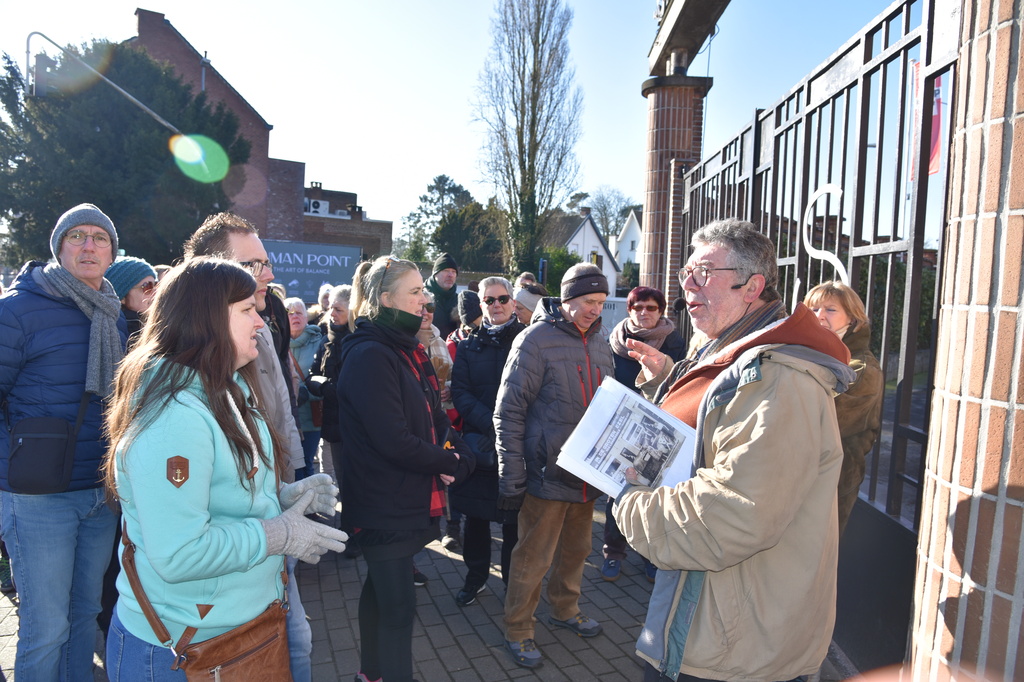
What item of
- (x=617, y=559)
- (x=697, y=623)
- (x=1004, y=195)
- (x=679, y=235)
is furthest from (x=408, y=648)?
(x=679, y=235)

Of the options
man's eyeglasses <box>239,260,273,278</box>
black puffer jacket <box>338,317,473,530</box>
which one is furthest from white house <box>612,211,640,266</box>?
black puffer jacket <box>338,317,473,530</box>

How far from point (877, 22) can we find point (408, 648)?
12.5 feet

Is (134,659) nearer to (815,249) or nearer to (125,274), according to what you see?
(125,274)

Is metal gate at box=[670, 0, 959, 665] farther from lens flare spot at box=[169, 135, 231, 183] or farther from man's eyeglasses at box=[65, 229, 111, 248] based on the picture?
lens flare spot at box=[169, 135, 231, 183]

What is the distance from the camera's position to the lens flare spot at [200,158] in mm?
22958

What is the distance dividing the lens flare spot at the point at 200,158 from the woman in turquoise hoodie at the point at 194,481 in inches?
918

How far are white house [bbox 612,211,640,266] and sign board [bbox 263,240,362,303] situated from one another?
51653 mm

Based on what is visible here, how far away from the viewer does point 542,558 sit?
11.9 feet

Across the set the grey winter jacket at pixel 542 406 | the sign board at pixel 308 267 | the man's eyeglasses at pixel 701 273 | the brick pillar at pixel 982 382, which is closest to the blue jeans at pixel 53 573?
the grey winter jacket at pixel 542 406

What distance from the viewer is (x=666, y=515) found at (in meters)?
1.79

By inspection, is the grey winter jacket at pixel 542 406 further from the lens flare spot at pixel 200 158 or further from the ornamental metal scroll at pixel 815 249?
the lens flare spot at pixel 200 158

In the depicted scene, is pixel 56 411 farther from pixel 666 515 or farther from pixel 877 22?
pixel 877 22

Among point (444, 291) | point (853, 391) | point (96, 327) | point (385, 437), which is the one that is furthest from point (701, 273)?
point (444, 291)

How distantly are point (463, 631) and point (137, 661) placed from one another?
2.35 meters
